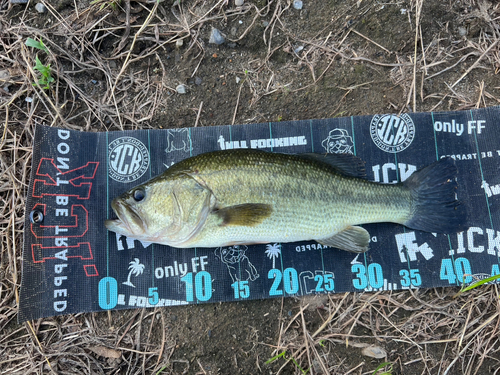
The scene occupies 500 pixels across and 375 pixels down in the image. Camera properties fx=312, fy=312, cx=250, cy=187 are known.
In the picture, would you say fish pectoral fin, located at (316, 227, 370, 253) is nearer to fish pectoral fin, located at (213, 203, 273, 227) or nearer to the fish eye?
fish pectoral fin, located at (213, 203, 273, 227)

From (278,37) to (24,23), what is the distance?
9.38 feet

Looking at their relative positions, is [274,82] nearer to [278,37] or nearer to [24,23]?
[278,37]

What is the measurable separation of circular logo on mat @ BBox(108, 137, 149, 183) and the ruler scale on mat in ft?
0.04

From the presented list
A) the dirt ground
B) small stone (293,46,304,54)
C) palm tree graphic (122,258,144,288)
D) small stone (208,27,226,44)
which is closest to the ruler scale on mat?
palm tree graphic (122,258,144,288)

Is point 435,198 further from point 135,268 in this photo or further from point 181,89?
point 135,268

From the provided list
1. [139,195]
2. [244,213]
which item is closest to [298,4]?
[244,213]

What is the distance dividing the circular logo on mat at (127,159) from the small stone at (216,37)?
4.65 ft

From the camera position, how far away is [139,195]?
2.91 m

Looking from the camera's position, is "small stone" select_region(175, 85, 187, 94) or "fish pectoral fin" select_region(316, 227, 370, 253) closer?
"fish pectoral fin" select_region(316, 227, 370, 253)

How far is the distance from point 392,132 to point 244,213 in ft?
6.37

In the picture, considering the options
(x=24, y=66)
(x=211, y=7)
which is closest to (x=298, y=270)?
(x=211, y=7)

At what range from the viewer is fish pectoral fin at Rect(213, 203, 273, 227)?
286 cm

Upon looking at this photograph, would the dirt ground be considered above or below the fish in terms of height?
above

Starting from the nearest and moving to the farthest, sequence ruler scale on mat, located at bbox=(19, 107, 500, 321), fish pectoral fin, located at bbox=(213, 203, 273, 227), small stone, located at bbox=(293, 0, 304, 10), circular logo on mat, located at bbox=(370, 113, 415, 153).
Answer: fish pectoral fin, located at bbox=(213, 203, 273, 227) < ruler scale on mat, located at bbox=(19, 107, 500, 321) < circular logo on mat, located at bbox=(370, 113, 415, 153) < small stone, located at bbox=(293, 0, 304, 10)
